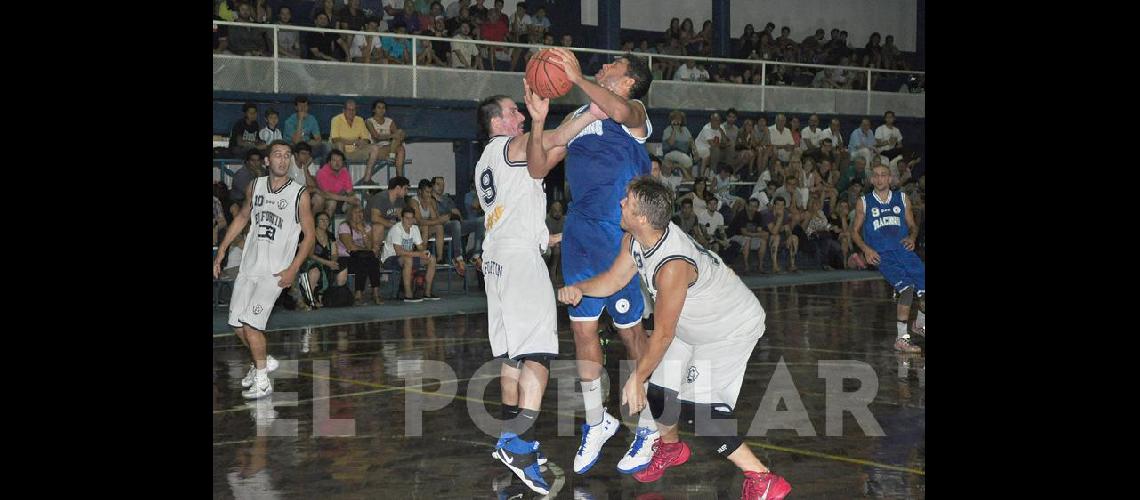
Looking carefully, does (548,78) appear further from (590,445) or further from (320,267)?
(320,267)

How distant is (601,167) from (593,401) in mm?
1326

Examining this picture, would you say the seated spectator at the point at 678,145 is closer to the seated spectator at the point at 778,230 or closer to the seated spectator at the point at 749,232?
the seated spectator at the point at 749,232

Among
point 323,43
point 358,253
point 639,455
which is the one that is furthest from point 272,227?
point 323,43

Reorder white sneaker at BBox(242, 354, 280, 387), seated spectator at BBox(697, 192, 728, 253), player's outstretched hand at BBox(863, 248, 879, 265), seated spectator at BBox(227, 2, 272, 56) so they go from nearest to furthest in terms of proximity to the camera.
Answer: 1. white sneaker at BBox(242, 354, 280, 387)
2. player's outstretched hand at BBox(863, 248, 879, 265)
3. seated spectator at BBox(227, 2, 272, 56)
4. seated spectator at BBox(697, 192, 728, 253)

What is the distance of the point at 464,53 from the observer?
19719 millimetres

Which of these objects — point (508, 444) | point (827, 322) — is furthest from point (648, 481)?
point (827, 322)

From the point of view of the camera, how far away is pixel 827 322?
1309 centimetres

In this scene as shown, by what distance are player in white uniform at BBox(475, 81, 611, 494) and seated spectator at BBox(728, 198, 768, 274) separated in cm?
1371

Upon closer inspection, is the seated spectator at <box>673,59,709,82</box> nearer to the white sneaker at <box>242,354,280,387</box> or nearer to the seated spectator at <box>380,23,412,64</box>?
the seated spectator at <box>380,23,412,64</box>

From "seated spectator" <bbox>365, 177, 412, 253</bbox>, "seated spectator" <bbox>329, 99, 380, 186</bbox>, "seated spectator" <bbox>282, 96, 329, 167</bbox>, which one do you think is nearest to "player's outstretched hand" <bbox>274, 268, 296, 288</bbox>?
"seated spectator" <bbox>365, 177, 412, 253</bbox>

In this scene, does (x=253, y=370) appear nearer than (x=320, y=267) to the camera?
Yes

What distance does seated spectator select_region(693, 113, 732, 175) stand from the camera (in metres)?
20.8
